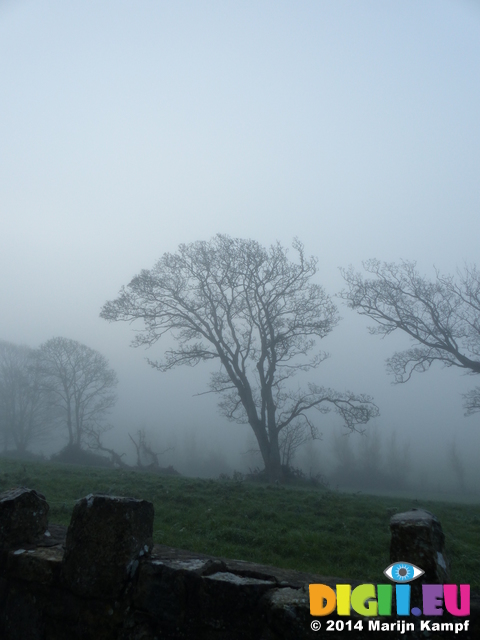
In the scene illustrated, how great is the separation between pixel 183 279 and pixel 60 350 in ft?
62.4

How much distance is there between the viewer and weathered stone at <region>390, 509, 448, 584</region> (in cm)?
258

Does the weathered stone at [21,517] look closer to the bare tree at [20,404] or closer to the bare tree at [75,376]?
the bare tree at [75,376]

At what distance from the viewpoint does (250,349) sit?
2083cm

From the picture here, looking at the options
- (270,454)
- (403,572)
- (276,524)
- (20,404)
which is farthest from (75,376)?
(403,572)

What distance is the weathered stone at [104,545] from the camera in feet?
9.98

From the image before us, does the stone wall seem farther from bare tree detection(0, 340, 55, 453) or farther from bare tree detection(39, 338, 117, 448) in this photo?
bare tree detection(0, 340, 55, 453)

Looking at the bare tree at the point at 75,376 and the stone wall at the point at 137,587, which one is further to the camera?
the bare tree at the point at 75,376

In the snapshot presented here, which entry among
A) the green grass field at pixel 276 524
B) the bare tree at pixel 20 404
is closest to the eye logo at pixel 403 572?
the green grass field at pixel 276 524

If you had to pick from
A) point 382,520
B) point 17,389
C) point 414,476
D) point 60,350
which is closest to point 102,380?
point 60,350

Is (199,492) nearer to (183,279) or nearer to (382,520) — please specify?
(382,520)

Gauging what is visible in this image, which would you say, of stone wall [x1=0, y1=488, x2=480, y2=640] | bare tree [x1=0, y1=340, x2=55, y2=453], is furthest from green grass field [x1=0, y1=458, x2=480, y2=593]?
bare tree [x1=0, y1=340, x2=55, y2=453]

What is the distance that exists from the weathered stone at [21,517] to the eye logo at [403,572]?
9.80ft

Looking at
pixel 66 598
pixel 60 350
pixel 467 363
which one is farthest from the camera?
pixel 60 350

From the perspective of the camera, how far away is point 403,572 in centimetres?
261
